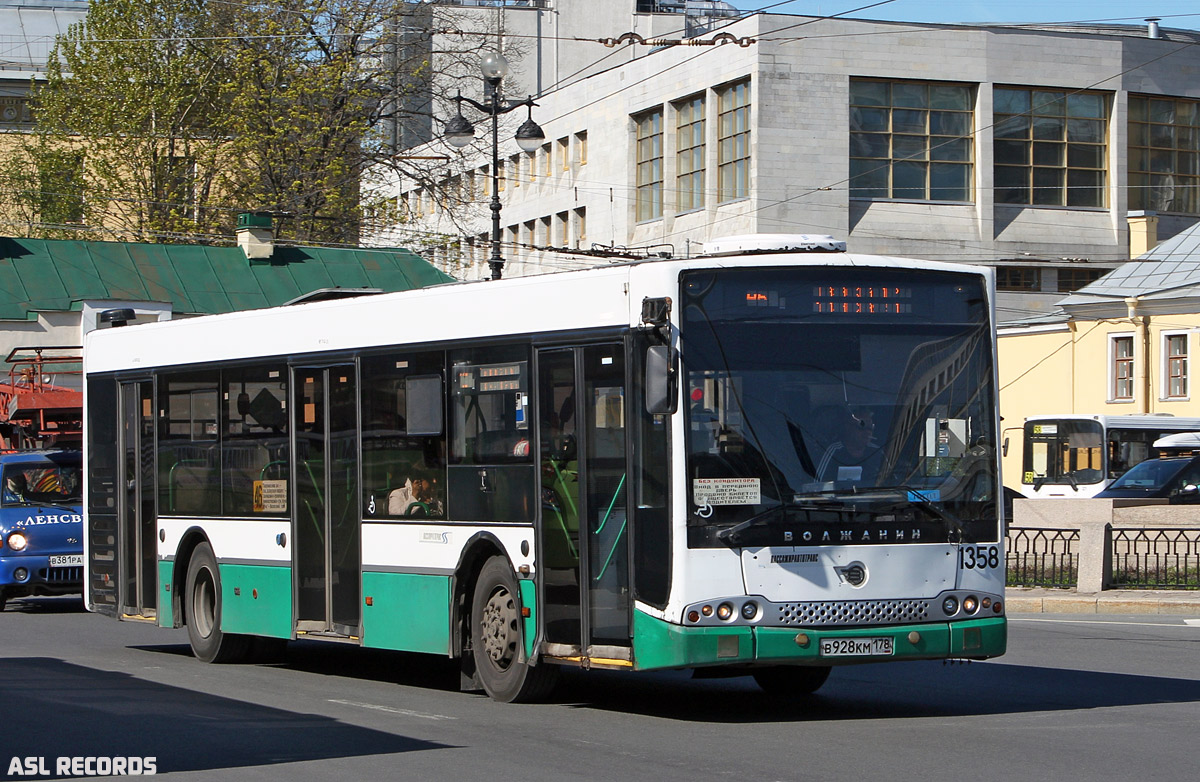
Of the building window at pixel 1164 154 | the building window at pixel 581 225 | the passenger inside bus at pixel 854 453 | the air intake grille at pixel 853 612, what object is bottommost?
the air intake grille at pixel 853 612

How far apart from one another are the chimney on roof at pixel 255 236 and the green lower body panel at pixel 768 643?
36160 mm

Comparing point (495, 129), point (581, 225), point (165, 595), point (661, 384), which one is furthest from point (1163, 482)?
point (581, 225)

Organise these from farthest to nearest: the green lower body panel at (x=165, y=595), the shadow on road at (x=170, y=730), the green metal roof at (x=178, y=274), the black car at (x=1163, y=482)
→ the green metal roof at (x=178, y=274) → the black car at (x=1163, y=482) → the green lower body panel at (x=165, y=595) → the shadow on road at (x=170, y=730)

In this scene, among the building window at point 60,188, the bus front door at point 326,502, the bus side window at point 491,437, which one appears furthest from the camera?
the building window at point 60,188

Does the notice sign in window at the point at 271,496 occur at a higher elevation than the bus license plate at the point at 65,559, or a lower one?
higher

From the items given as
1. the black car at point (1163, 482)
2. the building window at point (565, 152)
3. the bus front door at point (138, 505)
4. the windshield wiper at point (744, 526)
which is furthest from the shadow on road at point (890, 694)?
the building window at point (565, 152)

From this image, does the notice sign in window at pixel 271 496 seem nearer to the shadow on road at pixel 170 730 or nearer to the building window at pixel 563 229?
the shadow on road at pixel 170 730

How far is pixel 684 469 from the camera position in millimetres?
10625

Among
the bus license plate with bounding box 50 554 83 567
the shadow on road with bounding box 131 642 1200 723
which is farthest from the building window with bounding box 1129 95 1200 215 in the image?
the shadow on road with bounding box 131 642 1200 723

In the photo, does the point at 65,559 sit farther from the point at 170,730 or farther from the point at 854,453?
the point at 854,453

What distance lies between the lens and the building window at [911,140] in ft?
188

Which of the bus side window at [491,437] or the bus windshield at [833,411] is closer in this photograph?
the bus windshield at [833,411]

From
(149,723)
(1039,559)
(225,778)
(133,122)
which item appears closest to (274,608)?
(149,723)

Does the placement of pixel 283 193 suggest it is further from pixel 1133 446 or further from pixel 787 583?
pixel 787 583
